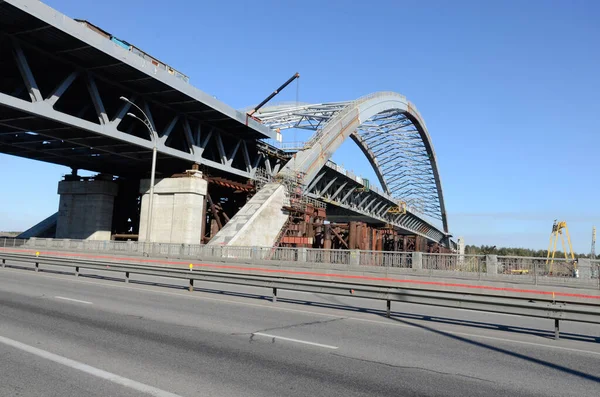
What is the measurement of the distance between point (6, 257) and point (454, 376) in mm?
26346

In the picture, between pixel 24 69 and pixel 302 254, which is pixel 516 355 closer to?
pixel 302 254

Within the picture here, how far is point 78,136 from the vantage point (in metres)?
31.1

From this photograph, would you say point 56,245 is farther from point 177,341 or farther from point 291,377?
point 291,377

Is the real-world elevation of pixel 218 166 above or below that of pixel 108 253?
above

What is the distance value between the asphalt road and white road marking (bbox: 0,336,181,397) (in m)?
0.01

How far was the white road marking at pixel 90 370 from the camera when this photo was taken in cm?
553

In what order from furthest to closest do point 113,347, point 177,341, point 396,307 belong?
1. point 396,307
2. point 177,341
3. point 113,347

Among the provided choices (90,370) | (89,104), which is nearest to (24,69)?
(89,104)

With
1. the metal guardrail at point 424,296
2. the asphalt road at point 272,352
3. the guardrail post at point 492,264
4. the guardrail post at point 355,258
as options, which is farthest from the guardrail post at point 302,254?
the asphalt road at point 272,352

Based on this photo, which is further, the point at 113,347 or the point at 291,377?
the point at 113,347

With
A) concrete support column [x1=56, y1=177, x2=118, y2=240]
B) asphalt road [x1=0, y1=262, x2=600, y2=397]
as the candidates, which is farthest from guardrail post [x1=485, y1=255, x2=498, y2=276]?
concrete support column [x1=56, y1=177, x2=118, y2=240]

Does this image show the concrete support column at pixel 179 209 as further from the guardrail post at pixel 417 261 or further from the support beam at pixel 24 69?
the guardrail post at pixel 417 261

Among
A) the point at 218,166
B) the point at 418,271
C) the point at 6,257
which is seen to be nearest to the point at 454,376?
the point at 418,271

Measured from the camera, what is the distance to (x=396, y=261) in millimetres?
24094
